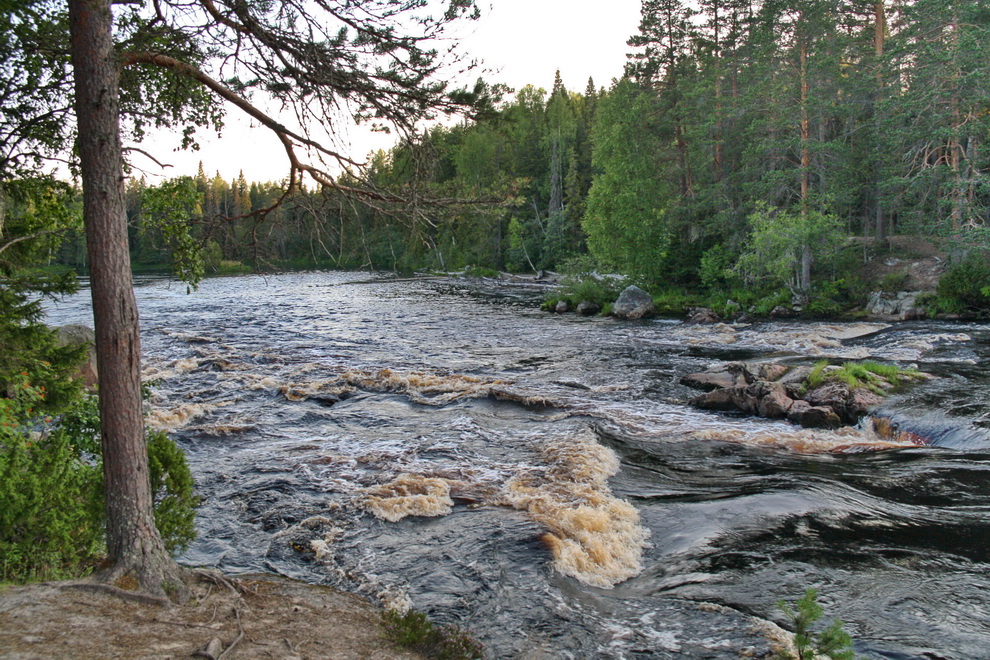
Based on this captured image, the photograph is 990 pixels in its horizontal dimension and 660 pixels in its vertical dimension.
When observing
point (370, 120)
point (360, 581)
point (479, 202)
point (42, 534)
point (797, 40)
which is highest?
point (797, 40)

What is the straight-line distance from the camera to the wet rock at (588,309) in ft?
99.4

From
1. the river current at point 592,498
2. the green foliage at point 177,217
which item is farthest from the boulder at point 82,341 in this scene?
the green foliage at point 177,217

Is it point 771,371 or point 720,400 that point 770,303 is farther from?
point 720,400

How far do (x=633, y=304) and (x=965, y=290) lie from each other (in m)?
12.7

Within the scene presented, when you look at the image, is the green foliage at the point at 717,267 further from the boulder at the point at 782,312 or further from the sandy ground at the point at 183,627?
the sandy ground at the point at 183,627

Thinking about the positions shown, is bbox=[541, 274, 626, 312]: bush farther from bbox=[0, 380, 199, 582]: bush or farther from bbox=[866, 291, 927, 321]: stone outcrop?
bbox=[0, 380, 199, 582]: bush

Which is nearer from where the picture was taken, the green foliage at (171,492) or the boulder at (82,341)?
the green foliage at (171,492)

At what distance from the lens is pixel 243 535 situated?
7.58m

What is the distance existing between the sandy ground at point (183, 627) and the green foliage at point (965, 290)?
25449mm

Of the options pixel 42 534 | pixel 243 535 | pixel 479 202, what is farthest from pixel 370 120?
pixel 243 535

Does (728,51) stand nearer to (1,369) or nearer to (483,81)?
(483,81)

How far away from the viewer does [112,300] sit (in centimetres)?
458

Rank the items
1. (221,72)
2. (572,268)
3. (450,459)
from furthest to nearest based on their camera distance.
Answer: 1. (572,268)
2. (450,459)
3. (221,72)

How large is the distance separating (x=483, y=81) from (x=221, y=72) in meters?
2.56
